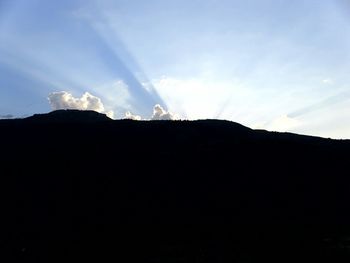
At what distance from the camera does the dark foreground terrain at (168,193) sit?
37875 mm

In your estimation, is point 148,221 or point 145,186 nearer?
point 148,221

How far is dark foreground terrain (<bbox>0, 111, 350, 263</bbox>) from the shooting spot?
124ft

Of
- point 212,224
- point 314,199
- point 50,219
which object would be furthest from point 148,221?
point 314,199

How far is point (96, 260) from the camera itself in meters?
32.2

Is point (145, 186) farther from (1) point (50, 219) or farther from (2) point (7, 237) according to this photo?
(2) point (7, 237)

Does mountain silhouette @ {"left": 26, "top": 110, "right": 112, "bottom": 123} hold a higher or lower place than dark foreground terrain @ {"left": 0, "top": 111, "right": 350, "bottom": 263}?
higher

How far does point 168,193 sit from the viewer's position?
64.5m

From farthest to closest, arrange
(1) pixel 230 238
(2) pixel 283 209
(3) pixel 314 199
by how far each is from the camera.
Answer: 1. (3) pixel 314 199
2. (2) pixel 283 209
3. (1) pixel 230 238

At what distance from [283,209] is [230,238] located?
856 inches

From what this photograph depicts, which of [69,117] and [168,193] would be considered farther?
[69,117]

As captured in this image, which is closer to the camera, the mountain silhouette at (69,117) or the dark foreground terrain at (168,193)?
the dark foreground terrain at (168,193)

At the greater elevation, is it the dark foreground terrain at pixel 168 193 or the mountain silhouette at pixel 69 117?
the mountain silhouette at pixel 69 117

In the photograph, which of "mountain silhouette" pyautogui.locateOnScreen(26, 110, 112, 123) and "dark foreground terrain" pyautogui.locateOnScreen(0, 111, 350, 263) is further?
"mountain silhouette" pyautogui.locateOnScreen(26, 110, 112, 123)

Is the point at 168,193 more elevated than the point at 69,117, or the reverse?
the point at 69,117
